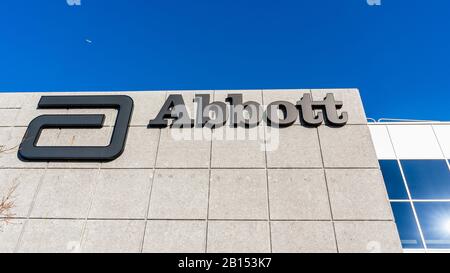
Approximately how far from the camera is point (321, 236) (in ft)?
20.9

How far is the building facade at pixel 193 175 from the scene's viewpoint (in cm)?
648

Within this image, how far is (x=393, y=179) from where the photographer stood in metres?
9.88

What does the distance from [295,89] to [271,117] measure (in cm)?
153

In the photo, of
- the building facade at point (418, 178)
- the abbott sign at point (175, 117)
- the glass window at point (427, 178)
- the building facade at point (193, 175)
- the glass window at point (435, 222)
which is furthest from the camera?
the glass window at point (427, 178)

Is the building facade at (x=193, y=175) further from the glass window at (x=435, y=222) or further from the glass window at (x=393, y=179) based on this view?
the glass window at (x=393, y=179)

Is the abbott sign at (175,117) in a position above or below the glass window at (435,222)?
above

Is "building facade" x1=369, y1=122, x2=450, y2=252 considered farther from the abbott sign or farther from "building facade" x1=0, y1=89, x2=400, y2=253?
the abbott sign

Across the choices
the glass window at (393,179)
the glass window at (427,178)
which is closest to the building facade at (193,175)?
the glass window at (393,179)

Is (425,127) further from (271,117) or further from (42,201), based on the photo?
(42,201)

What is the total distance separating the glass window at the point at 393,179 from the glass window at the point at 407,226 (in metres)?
0.35

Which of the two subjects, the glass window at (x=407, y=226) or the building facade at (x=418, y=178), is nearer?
the glass window at (x=407, y=226)

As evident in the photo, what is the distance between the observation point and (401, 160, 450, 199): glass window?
9562 millimetres
